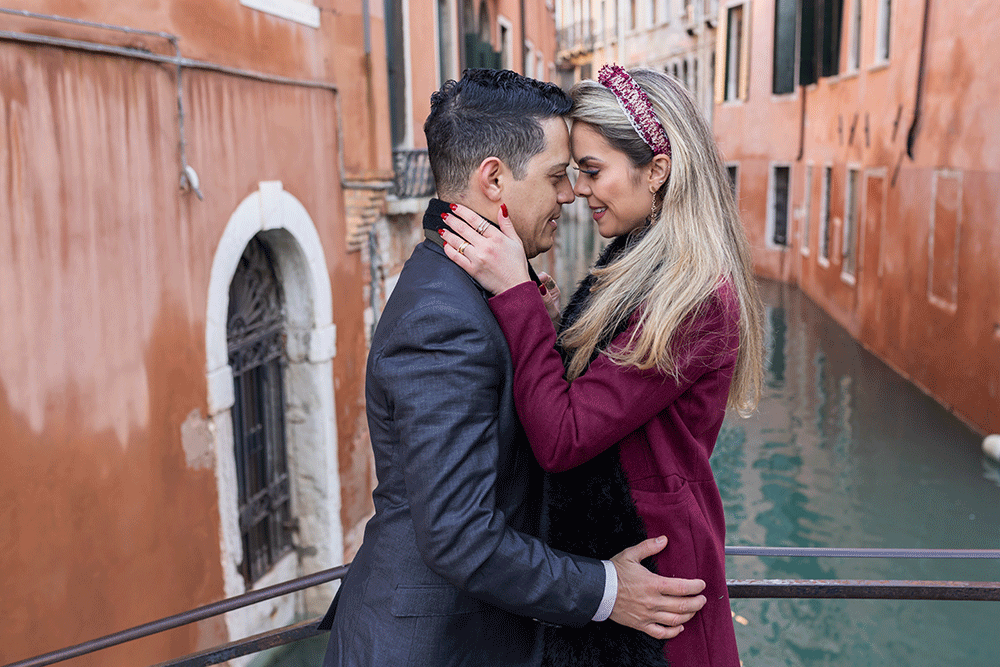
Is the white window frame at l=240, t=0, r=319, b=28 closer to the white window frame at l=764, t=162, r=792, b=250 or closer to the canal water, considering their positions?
the canal water

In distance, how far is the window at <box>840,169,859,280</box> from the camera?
1459cm

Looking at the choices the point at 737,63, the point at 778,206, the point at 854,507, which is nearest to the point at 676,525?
the point at 854,507

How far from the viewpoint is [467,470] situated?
1442 millimetres

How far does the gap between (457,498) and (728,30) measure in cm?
2171

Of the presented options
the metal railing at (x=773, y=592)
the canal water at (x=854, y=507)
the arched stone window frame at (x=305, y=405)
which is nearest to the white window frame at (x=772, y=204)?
the canal water at (x=854, y=507)

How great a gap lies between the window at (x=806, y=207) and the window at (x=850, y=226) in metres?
2.60

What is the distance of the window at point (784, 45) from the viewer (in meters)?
15.6

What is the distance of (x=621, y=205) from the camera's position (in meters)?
1.91

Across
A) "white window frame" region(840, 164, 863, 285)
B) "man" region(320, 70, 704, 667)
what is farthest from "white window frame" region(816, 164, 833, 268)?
"man" region(320, 70, 704, 667)

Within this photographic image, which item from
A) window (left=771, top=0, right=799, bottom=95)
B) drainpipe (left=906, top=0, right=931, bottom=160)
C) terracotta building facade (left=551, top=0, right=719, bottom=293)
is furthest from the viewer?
terracotta building facade (left=551, top=0, right=719, bottom=293)

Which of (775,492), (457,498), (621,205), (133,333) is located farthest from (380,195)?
(457,498)

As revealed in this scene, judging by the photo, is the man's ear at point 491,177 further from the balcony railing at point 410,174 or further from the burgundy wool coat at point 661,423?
the balcony railing at point 410,174

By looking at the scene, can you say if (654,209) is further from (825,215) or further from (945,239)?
(825,215)

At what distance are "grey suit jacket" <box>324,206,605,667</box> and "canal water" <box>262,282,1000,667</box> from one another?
3.08 meters
